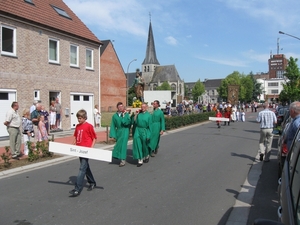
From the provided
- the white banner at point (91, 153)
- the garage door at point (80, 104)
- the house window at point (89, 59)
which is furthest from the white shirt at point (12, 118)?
the house window at point (89, 59)

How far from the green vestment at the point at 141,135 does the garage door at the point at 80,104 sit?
37.4 feet

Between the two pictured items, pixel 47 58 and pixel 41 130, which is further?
pixel 47 58

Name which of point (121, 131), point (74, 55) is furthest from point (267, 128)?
point (74, 55)

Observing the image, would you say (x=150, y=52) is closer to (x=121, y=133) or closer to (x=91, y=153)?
(x=121, y=133)

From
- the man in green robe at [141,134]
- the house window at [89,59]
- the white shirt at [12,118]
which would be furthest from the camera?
the house window at [89,59]

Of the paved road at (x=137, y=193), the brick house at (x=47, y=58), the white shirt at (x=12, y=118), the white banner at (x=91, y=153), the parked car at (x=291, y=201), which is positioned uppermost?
the brick house at (x=47, y=58)

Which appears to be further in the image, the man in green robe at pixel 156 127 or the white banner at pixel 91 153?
the man in green robe at pixel 156 127

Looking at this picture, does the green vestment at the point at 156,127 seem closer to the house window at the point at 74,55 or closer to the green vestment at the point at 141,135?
the green vestment at the point at 141,135

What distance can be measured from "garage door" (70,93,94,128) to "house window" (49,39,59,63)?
2.52m

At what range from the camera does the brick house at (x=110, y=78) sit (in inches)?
1977

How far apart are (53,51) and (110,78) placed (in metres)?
33.1

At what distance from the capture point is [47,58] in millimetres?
18328

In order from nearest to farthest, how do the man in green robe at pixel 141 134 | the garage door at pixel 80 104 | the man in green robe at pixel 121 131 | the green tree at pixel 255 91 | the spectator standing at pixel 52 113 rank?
the man in green robe at pixel 121 131 → the man in green robe at pixel 141 134 → the spectator standing at pixel 52 113 → the garage door at pixel 80 104 → the green tree at pixel 255 91

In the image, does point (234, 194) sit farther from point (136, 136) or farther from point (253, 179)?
point (136, 136)
